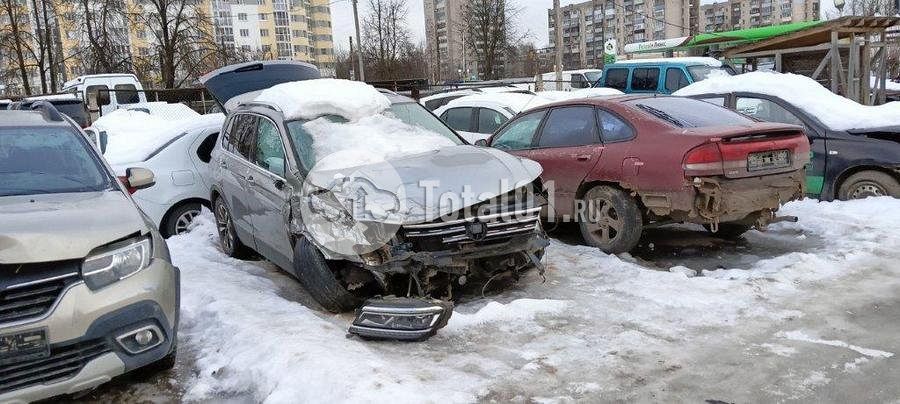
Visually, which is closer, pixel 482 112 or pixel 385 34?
pixel 482 112

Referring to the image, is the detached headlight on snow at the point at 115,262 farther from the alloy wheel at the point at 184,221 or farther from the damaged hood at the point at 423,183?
the alloy wheel at the point at 184,221

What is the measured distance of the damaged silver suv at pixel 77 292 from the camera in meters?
3.17

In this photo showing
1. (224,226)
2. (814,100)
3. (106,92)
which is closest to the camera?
(224,226)

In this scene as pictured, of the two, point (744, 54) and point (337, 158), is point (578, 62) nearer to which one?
point (744, 54)

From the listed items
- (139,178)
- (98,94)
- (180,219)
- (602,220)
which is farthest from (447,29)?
(139,178)

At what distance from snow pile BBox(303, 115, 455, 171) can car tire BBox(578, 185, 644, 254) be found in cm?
160

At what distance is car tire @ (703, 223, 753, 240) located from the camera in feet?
22.5

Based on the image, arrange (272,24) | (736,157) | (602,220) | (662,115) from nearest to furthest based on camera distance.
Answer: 1. (736,157)
2. (662,115)
3. (602,220)
4. (272,24)

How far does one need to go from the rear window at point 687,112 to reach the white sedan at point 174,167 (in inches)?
193

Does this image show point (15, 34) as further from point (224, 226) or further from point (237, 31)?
point (237, 31)

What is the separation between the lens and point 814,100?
8.01 meters

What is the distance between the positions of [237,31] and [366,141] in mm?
89405

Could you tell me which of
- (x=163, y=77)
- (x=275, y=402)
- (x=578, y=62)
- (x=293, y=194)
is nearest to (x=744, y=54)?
(x=293, y=194)

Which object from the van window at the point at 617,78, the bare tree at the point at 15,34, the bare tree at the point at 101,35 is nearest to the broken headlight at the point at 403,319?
the van window at the point at 617,78
